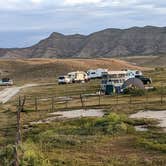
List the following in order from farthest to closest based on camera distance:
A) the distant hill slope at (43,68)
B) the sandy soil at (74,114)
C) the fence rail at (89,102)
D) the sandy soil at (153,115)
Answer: the distant hill slope at (43,68) < the fence rail at (89,102) < the sandy soil at (74,114) < the sandy soil at (153,115)

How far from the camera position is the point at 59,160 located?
1925 cm

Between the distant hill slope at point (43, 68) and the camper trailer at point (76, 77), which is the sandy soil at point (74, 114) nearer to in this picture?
the camper trailer at point (76, 77)

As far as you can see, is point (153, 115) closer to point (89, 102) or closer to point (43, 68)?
point (89, 102)

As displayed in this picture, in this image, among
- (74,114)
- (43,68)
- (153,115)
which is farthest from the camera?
(43,68)

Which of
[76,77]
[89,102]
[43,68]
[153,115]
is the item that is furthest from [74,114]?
[43,68]

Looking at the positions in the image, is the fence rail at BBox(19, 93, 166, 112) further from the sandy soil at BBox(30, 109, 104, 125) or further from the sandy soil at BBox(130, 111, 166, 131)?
the sandy soil at BBox(130, 111, 166, 131)

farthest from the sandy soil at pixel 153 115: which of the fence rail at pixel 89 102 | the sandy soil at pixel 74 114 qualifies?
the fence rail at pixel 89 102

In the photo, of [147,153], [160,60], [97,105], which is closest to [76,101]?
[97,105]

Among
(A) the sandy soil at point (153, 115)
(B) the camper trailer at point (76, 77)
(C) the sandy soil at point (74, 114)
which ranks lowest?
(C) the sandy soil at point (74, 114)

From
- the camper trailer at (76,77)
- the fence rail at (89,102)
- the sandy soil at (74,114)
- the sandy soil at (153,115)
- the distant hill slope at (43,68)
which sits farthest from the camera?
the distant hill slope at (43,68)

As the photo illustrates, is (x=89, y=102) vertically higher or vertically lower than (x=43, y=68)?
lower

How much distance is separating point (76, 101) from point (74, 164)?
2686 cm

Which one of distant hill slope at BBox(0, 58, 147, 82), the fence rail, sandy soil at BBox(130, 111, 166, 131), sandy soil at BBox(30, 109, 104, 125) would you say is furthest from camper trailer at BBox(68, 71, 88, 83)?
sandy soil at BBox(130, 111, 166, 131)

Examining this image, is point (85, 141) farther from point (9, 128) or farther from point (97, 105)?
point (97, 105)
